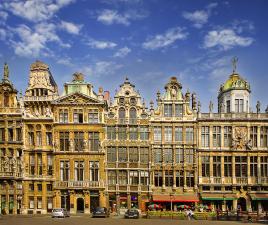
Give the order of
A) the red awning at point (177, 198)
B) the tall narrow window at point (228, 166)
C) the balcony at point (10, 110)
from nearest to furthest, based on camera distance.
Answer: the red awning at point (177, 198), the tall narrow window at point (228, 166), the balcony at point (10, 110)

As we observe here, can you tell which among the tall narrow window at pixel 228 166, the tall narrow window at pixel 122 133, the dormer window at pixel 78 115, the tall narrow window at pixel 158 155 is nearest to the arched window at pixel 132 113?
the tall narrow window at pixel 122 133

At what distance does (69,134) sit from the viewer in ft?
181

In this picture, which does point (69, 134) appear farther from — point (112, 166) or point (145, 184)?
point (145, 184)

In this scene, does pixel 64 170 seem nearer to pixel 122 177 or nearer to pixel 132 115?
pixel 122 177

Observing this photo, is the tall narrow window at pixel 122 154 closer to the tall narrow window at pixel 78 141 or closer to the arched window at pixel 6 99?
the tall narrow window at pixel 78 141

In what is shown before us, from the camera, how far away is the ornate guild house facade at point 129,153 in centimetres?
5384

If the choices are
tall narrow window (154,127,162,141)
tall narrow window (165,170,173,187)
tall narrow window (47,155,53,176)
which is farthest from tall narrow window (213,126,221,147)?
tall narrow window (47,155,53,176)

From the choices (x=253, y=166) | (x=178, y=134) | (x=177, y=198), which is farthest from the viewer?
(x=178, y=134)

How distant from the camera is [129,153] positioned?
54.7 meters

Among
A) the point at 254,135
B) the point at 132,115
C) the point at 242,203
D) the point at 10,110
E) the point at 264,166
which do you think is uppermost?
the point at 10,110

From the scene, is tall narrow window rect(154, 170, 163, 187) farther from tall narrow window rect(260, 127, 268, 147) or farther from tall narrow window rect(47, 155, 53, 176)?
tall narrow window rect(260, 127, 268, 147)

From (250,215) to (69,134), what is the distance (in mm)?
25839

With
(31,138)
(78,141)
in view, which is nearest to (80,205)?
(78,141)

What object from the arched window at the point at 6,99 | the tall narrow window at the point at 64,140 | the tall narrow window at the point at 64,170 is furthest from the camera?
the arched window at the point at 6,99
